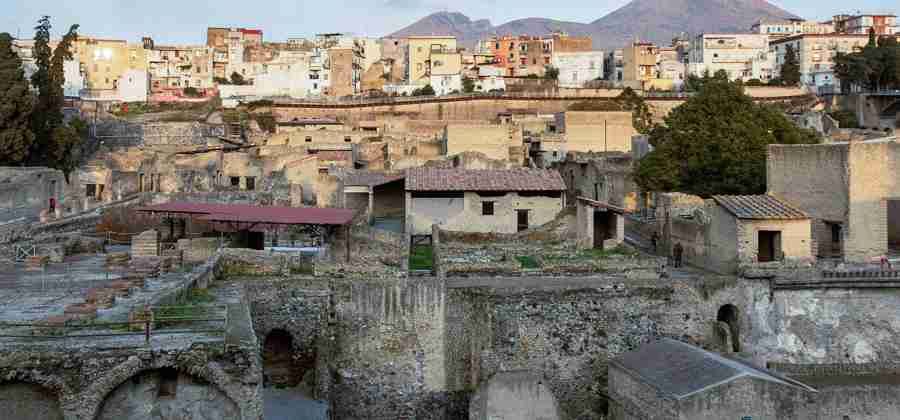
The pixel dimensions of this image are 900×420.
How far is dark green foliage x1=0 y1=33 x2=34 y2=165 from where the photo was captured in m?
38.1

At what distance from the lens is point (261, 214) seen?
25.1 m

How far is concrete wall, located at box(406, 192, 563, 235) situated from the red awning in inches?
99.2

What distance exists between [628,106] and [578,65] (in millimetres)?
24807

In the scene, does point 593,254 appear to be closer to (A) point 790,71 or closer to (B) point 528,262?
(B) point 528,262

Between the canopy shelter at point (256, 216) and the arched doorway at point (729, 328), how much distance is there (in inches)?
382

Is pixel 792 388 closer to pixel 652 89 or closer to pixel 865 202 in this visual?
pixel 865 202

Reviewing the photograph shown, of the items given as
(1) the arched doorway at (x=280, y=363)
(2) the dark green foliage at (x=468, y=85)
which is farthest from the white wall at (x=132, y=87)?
(1) the arched doorway at (x=280, y=363)

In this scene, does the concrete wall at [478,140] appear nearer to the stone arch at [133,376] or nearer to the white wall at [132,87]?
the stone arch at [133,376]

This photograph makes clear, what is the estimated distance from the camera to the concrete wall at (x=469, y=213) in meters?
28.5

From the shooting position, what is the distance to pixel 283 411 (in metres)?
18.8

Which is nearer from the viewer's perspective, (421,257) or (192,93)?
(421,257)

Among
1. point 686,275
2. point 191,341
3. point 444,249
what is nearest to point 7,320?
point 191,341

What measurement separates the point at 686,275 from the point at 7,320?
1522 centimetres

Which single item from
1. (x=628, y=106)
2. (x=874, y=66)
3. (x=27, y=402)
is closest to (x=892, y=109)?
(x=874, y=66)
